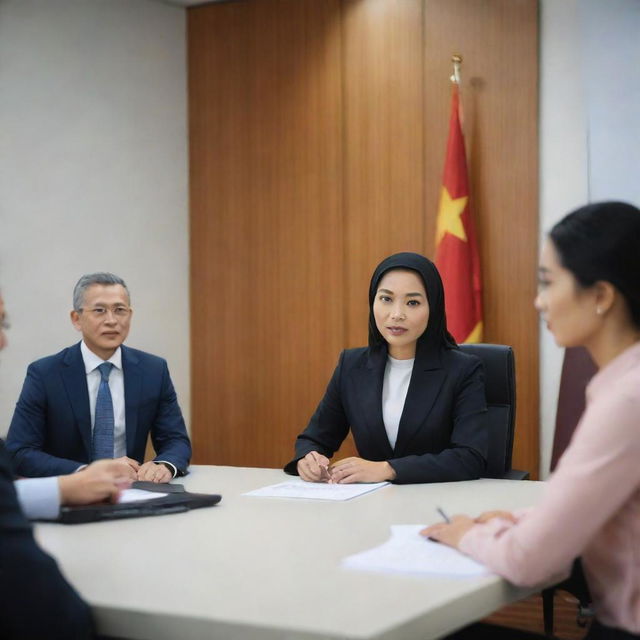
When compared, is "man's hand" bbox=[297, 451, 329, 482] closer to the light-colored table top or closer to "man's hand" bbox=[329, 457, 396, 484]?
"man's hand" bbox=[329, 457, 396, 484]

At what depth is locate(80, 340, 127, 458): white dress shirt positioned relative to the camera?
3326 millimetres

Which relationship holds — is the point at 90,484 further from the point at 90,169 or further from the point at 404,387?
the point at 90,169

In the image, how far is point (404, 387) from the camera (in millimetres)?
3176

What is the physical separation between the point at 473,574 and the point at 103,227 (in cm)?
448

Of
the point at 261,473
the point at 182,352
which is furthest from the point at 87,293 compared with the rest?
the point at 182,352

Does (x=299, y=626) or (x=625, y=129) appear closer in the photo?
(x=299, y=626)

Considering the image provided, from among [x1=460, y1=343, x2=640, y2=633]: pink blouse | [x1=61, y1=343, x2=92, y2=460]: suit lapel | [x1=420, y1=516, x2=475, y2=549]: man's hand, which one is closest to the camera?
[x1=460, y1=343, x2=640, y2=633]: pink blouse

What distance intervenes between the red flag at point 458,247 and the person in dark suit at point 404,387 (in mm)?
1801

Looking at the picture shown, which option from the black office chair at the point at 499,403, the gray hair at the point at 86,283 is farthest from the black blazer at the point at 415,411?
the gray hair at the point at 86,283

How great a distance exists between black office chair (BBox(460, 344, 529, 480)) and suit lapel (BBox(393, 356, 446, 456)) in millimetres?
306

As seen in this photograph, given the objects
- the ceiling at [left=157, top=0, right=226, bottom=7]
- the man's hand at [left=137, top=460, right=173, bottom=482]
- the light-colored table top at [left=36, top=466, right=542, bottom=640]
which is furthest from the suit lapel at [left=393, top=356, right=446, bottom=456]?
the ceiling at [left=157, top=0, right=226, bottom=7]

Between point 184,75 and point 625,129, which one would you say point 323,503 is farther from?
point 184,75

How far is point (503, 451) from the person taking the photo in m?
3.28

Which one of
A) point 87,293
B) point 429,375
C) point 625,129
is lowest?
point 429,375
